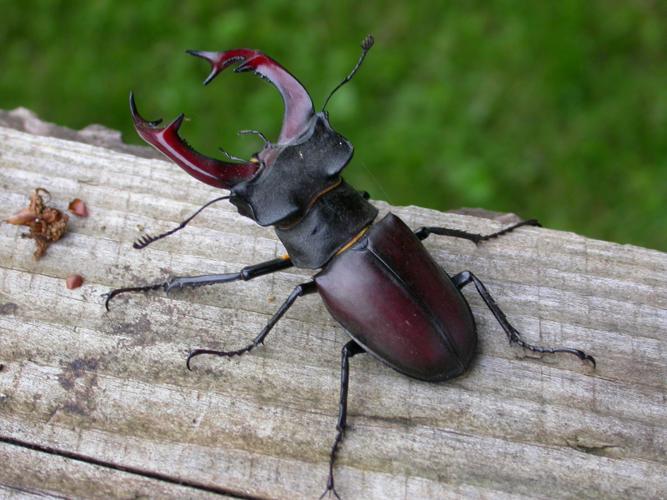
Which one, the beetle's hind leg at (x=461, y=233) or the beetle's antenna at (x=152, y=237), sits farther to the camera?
the beetle's hind leg at (x=461, y=233)

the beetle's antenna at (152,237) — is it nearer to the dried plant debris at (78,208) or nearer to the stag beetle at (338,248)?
the stag beetle at (338,248)

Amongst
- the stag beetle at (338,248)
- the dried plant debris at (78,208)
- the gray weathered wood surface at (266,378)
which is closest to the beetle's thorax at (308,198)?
the stag beetle at (338,248)

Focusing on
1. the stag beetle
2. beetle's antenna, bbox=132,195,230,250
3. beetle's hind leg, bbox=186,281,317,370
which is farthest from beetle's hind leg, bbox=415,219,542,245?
beetle's antenna, bbox=132,195,230,250

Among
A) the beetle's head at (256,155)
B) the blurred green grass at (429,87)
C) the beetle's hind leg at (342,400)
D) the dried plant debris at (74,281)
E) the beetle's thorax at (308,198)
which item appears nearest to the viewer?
the beetle's hind leg at (342,400)

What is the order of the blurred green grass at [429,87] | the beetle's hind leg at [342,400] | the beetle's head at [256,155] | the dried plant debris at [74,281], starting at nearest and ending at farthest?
the beetle's hind leg at [342,400] → the beetle's head at [256,155] → the dried plant debris at [74,281] → the blurred green grass at [429,87]

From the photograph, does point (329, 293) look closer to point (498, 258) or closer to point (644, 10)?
point (498, 258)

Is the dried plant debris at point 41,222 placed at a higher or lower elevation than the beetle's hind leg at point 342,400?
higher

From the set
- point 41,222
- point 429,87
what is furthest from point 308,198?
point 429,87

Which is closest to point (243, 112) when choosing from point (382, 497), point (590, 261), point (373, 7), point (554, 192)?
point (373, 7)
